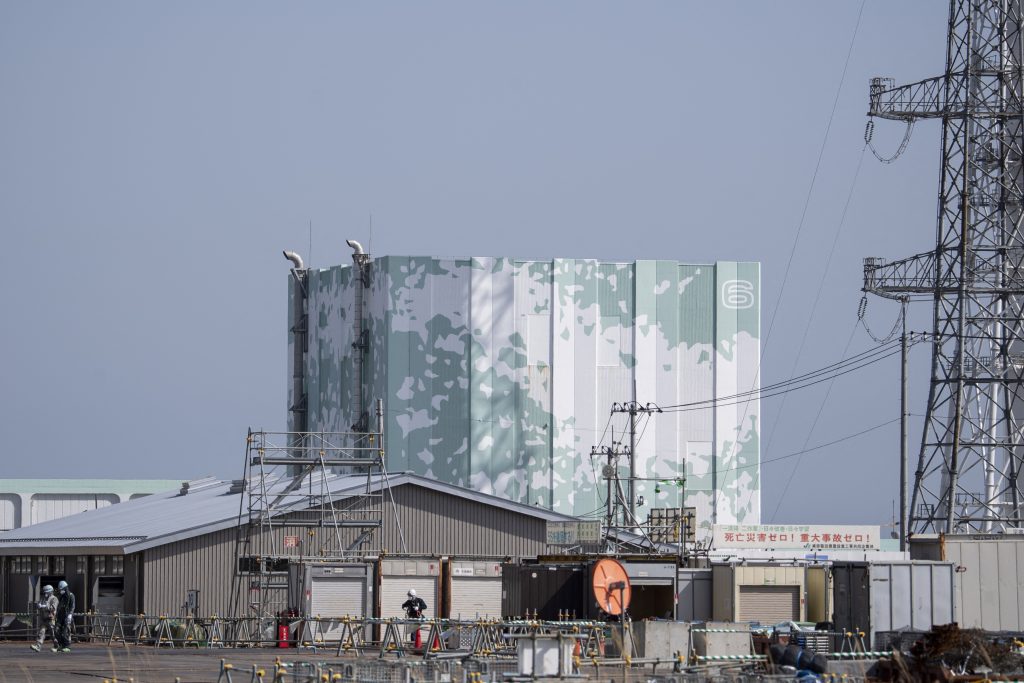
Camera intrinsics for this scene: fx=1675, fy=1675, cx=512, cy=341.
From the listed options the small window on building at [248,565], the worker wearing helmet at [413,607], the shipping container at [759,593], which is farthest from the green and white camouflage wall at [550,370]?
the worker wearing helmet at [413,607]

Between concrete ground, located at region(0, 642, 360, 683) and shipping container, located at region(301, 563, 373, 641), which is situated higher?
shipping container, located at region(301, 563, 373, 641)

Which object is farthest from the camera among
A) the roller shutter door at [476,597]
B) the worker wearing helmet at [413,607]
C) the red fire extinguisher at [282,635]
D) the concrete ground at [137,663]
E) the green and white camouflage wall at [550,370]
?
the green and white camouflage wall at [550,370]

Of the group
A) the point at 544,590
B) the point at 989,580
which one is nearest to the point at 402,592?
the point at 544,590

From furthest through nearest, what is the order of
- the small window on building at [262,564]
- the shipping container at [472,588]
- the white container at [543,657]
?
the small window on building at [262,564], the shipping container at [472,588], the white container at [543,657]

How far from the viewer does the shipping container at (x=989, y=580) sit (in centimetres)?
3853

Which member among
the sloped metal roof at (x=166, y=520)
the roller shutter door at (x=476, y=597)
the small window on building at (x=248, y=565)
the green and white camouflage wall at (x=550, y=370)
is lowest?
the roller shutter door at (x=476, y=597)

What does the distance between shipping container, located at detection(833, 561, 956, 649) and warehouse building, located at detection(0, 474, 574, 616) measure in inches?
471

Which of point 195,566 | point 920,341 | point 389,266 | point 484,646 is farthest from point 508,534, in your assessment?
point 389,266

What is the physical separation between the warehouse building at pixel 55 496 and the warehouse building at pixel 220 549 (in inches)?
1572

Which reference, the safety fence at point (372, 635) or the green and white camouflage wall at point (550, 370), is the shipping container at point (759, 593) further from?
the green and white camouflage wall at point (550, 370)

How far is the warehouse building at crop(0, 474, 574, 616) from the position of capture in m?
45.7

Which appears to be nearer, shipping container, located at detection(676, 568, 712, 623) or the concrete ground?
the concrete ground

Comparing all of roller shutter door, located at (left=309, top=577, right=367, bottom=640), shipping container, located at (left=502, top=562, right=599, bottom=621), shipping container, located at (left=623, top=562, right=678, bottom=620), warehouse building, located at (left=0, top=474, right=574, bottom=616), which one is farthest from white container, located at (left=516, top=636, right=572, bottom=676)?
shipping container, located at (left=502, top=562, right=599, bottom=621)

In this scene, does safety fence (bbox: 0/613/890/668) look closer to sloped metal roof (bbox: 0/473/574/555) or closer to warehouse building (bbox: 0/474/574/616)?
warehouse building (bbox: 0/474/574/616)
